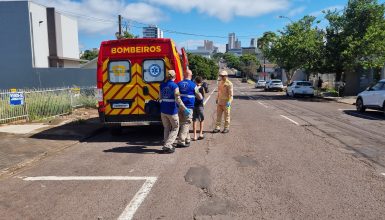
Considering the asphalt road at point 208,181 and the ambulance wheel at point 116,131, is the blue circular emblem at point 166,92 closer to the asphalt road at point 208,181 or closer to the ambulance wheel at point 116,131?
the asphalt road at point 208,181

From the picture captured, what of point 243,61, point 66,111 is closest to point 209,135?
point 66,111

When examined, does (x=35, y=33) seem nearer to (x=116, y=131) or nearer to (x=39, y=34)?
(x=39, y=34)

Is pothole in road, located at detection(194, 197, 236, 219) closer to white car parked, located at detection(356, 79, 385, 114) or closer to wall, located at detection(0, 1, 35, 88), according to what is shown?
white car parked, located at detection(356, 79, 385, 114)

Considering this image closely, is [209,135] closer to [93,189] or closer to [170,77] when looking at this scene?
[170,77]

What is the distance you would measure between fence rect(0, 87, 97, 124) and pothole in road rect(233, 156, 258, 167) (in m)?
8.61

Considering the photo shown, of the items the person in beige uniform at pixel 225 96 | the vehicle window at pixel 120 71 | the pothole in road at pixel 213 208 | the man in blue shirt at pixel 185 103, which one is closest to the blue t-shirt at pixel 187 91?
the man in blue shirt at pixel 185 103

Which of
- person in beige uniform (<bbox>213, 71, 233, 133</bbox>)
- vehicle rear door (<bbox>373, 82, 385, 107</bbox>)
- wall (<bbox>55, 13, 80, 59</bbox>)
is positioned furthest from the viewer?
wall (<bbox>55, 13, 80, 59</bbox>)

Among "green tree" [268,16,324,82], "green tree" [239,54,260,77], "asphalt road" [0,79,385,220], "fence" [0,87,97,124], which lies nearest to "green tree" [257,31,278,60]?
"green tree" [268,16,324,82]

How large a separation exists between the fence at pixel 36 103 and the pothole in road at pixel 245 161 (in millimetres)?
8613

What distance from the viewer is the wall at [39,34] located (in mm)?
29297

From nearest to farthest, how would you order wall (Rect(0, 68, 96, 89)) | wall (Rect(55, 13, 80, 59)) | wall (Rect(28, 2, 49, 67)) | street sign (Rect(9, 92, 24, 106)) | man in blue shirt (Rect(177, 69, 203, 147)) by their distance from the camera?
man in blue shirt (Rect(177, 69, 203, 147)) < street sign (Rect(9, 92, 24, 106)) < wall (Rect(0, 68, 96, 89)) < wall (Rect(28, 2, 49, 67)) < wall (Rect(55, 13, 80, 59))

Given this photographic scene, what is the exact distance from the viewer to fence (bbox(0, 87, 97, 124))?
43.4 ft

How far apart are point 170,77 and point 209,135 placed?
2861 millimetres

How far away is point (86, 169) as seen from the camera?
24.3 ft
